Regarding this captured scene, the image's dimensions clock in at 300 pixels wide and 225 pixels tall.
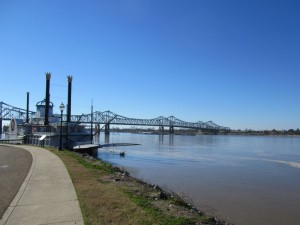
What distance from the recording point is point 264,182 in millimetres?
23625

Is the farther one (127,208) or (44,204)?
(44,204)

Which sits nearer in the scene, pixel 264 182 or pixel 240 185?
pixel 240 185

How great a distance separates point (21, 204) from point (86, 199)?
1815mm

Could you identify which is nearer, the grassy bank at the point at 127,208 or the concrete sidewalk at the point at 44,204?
the concrete sidewalk at the point at 44,204

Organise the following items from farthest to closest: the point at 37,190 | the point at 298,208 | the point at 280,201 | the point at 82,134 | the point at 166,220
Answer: the point at 82,134
the point at 280,201
the point at 298,208
the point at 37,190
the point at 166,220

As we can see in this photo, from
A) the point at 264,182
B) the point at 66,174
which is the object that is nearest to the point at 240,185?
the point at 264,182

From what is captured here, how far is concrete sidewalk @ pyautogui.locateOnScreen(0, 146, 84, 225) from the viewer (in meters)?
8.16

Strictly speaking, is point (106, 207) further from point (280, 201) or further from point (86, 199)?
point (280, 201)

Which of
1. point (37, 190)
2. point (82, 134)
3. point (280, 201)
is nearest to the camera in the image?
point (37, 190)

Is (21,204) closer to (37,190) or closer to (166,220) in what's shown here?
(37,190)

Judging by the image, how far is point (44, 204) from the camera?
31.7 feet

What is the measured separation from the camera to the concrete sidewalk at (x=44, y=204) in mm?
8164

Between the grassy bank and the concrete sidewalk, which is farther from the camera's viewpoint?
the grassy bank

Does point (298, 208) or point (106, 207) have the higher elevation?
point (106, 207)
